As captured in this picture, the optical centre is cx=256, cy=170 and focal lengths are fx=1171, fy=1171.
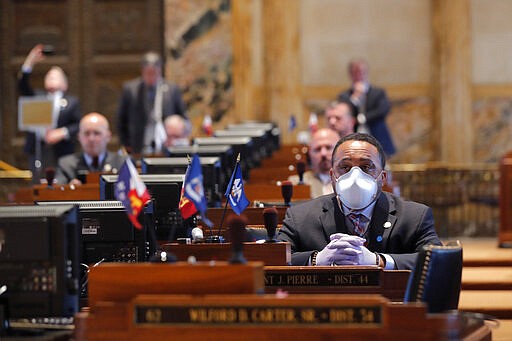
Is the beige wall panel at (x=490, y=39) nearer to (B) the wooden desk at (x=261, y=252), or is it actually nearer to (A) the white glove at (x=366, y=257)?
(A) the white glove at (x=366, y=257)

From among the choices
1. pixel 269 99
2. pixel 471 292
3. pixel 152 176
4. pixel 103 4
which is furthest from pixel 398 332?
pixel 103 4

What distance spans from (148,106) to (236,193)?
8163 millimetres

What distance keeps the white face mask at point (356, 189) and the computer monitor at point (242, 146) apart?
3783mm

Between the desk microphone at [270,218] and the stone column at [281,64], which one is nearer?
the desk microphone at [270,218]

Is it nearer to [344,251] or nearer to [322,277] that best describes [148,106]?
[344,251]

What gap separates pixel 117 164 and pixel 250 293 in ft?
23.1

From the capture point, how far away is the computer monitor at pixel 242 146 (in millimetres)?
9664

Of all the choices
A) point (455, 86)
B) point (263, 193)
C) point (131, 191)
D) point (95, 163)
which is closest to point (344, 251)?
point (131, 191)

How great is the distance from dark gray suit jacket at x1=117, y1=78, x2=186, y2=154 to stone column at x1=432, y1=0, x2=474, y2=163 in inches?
152

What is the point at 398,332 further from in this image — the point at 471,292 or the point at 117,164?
the point at 117,164

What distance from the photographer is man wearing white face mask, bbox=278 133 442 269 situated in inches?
226

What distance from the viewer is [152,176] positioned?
6.38 meters

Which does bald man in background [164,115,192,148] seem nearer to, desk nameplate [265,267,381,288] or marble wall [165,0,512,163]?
marble wall [165,0,512,163]

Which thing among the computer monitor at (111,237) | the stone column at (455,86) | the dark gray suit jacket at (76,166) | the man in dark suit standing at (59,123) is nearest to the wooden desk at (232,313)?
the computer monitor at (111,237)
